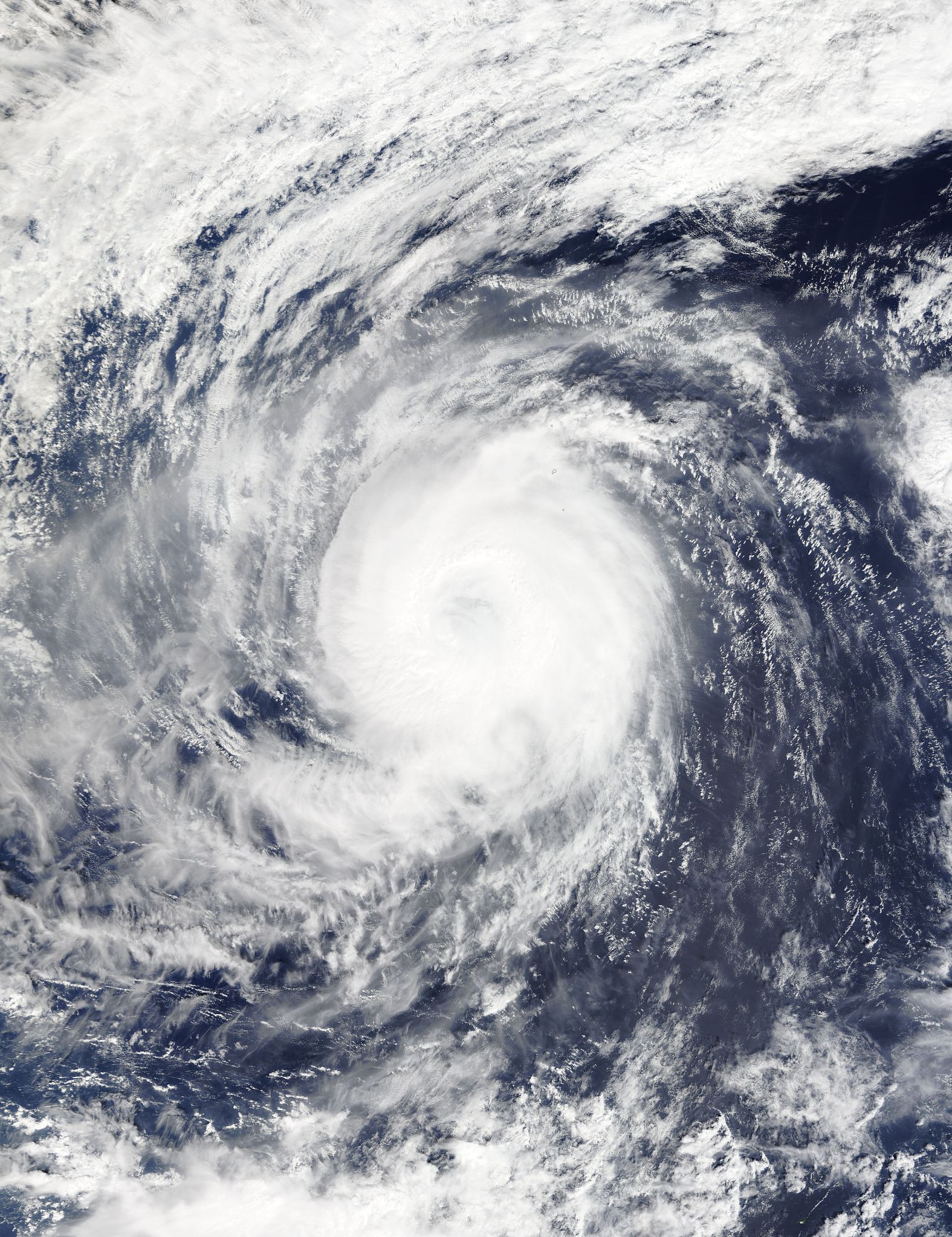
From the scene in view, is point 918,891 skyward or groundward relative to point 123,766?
groundward

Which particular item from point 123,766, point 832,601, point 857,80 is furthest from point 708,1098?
point 857,80

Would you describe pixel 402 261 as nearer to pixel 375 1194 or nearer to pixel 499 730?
pixel 499 730

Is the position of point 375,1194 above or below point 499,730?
below

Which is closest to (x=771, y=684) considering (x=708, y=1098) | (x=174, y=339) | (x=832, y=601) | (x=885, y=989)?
(x=832, y=601)

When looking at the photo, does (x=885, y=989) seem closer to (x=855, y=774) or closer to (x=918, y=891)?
(x=918, y=891)

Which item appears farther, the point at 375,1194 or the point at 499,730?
the point at 499,730

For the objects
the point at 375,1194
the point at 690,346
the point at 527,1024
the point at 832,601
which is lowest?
the point at 375,1194
